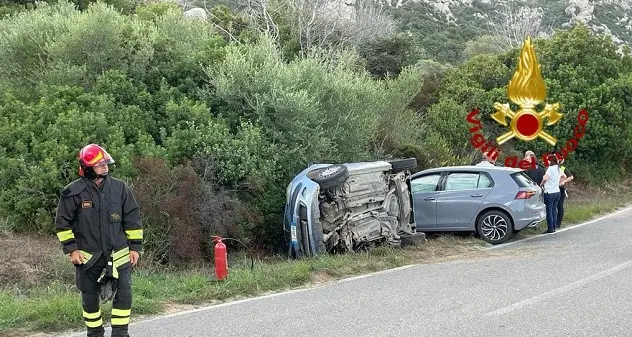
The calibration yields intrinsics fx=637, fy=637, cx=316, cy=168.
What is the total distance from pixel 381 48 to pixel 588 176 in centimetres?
1034

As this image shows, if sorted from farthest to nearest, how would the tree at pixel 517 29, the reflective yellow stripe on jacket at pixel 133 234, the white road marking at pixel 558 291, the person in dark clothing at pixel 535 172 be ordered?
the tree at pixel 517 29
the person in dark clothing at pixel 535 172
the white road marking at pixel 558 291
the reflective yellow stripe on jacket at pixel 133 234

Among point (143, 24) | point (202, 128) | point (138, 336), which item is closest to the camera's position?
point (138, 336)

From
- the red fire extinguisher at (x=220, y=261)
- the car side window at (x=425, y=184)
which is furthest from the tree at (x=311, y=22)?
the red fire extinguisher at (x=220, y=261)

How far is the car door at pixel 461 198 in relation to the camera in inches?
508

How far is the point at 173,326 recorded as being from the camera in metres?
6.67

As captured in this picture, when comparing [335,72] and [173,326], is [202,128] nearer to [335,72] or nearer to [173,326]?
[335,72]

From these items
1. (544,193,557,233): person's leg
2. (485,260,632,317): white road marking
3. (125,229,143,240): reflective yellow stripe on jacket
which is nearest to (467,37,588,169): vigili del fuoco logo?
(544,193,557,233): person's leg

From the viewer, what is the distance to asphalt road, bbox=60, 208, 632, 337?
6414mm

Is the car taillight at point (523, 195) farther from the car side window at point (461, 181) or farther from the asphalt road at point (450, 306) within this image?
the asphalt road at point (450, 306)

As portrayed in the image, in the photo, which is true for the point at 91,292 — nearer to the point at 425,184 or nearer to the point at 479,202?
the point at 425,184

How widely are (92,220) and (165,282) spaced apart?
3.31 metres

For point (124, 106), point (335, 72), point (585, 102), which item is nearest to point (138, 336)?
point (124, 106)

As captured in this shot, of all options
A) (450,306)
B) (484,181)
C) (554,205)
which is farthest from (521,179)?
(450,306)

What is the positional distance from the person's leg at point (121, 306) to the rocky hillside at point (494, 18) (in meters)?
44.1
